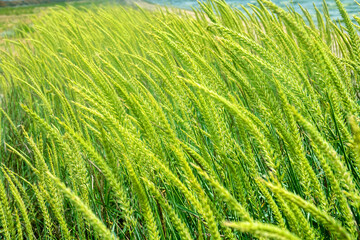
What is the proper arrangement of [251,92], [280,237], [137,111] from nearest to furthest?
[280,237]
[137,111]
[251,92]

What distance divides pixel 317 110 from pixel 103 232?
16.0 inches

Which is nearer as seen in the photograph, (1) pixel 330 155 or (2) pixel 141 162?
(1) pixel 330 155

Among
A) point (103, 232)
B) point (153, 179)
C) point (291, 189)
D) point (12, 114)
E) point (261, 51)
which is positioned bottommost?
point (12, 114)

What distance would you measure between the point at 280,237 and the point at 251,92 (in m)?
0.44

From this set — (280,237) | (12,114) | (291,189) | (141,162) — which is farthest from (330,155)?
(12,114)

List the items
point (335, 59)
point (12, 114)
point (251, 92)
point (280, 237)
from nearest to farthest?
point (280, 237)
point (251, 92)
point (335, 59)
point (12, 114)

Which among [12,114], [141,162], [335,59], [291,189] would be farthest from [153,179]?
[12,114]

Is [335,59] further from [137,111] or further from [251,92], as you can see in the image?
[137,111]

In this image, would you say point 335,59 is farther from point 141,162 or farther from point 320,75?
point 141,162

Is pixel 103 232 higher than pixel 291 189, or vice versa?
Answer: pixel 103 232

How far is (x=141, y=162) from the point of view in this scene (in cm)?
58

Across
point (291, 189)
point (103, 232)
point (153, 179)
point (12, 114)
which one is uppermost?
point (103, 232)

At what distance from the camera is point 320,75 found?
57cm

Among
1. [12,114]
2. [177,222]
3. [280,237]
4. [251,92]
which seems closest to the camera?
[280,237]
